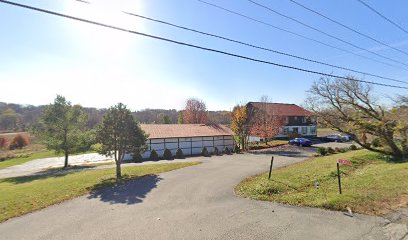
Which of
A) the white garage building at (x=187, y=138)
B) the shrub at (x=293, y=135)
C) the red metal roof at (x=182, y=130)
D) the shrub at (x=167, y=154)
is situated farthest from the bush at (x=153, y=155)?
the shrub at (x=293, y=135)

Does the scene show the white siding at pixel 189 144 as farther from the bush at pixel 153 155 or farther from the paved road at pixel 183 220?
the paved road at pixel 183 220

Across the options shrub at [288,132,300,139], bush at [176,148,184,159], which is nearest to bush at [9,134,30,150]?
→ bush at [176,148,184,159]

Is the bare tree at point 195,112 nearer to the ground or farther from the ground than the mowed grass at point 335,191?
farther from the ground

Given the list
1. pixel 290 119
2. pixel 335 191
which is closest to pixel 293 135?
pixel 290 119

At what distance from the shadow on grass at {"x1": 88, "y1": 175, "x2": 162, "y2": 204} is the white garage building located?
51.9 ft

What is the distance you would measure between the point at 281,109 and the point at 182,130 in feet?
88.9

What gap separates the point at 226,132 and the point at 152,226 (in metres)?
34.1

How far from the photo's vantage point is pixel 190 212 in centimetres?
1097

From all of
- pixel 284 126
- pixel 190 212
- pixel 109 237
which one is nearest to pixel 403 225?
pixel 190 212

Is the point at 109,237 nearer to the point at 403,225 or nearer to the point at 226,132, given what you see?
the point at 403,225

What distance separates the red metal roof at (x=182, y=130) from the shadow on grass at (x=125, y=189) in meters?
A: 17.5

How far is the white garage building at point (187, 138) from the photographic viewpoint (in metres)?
36.1

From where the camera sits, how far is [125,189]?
1627 centimetres

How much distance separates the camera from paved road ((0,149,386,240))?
8.55 meters
